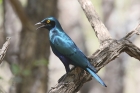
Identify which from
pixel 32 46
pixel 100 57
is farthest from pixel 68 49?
pixel 32 46

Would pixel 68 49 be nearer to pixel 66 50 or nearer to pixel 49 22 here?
pixel 66 50

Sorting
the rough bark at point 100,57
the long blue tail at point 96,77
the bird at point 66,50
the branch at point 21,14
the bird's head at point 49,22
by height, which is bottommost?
the long blue tail at point 96,77

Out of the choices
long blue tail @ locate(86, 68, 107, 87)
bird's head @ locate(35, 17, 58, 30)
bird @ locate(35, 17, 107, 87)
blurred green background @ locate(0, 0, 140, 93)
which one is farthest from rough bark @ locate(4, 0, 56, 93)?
long blue tail @ locate(86, 68, 107, 87)

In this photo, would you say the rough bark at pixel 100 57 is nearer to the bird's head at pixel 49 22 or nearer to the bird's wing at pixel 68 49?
the bird's wing at pixel 68 49

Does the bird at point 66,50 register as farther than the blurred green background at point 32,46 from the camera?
No

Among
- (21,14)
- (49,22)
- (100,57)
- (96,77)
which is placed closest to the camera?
(96,77)

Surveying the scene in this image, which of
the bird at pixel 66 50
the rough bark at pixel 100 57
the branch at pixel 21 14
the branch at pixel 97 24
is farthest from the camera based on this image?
the branch at pixel 21 14

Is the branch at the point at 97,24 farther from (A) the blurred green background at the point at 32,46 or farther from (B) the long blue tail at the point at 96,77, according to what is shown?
(A) the blurred green background at the point at 32,46

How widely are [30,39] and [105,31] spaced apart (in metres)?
1.77

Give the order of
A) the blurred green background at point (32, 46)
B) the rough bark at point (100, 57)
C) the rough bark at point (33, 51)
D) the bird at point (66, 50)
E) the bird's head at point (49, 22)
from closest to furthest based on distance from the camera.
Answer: the rough bark at point (100, 57) < the bird at point (66, 50) < the bird's head at point (49, 22) < the blurred green background at point (32, 46) < the rough bark at point (33, 51)

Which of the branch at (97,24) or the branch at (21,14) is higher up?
the branch at (21,14)

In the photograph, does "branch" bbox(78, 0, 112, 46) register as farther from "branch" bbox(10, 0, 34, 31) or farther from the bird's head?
"branch" bbox(10, 0, 34, 31)

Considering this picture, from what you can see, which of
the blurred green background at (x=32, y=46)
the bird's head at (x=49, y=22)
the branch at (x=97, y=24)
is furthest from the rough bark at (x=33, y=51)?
the bird's head at (x=49, y=22)

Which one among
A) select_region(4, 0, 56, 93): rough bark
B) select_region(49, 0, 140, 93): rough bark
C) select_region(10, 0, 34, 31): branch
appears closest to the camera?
select_region(49, 0, 140, 93): rough bark
